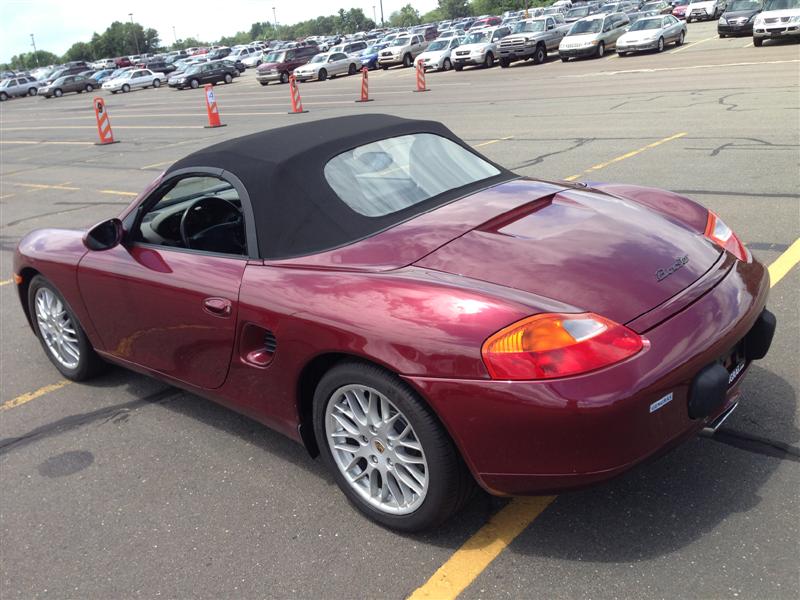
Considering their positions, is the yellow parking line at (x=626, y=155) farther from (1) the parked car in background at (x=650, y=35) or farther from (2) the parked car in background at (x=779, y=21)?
(1) the parked car in background at (x=650, y=35)

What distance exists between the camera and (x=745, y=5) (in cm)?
3234

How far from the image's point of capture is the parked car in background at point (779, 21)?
25.3m

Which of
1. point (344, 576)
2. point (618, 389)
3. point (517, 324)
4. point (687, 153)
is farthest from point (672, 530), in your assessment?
point (687, 153)

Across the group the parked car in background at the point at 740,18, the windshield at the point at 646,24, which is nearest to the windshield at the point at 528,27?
the windshield at the point at 646,24

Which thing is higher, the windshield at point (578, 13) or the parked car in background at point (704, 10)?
the windshield at point (578, 13)

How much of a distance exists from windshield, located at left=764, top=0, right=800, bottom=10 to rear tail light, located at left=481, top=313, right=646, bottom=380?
27.9 metres

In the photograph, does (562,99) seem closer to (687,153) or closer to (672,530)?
(687,153)

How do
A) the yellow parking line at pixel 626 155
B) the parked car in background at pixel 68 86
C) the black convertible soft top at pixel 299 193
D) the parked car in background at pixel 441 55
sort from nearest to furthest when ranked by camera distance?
the black convertible soft top at pixel 299 193 → the yellow parking line at pixel 626 155 → the parked car in background at pixel 441 55 → the parked car in background at pixel 68 86

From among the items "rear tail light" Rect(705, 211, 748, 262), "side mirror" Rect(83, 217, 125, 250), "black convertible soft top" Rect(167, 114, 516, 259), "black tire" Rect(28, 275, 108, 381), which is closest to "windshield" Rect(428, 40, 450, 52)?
"black tire" Rect(28, 275, 108, 381)

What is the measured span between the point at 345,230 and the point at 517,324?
103 centimetres

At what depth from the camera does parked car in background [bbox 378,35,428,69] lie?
44.4 meters

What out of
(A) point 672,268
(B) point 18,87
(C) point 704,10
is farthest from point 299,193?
(B) point 18,87

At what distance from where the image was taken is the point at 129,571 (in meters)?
3.04

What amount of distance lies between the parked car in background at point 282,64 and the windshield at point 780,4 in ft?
84.4
